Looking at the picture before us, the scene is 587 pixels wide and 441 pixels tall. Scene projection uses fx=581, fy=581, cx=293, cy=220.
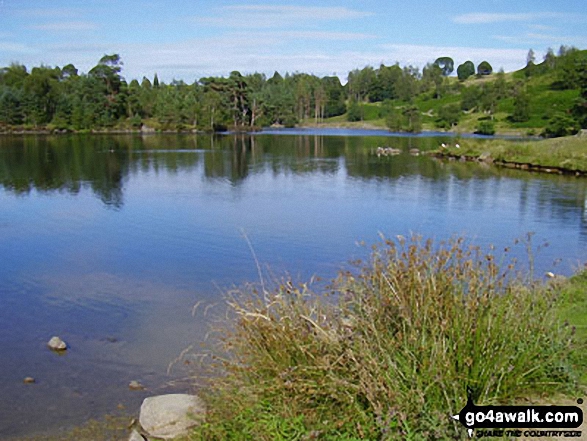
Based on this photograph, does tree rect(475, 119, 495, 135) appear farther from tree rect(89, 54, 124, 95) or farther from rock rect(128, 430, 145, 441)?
rock rect(128, 430, 145, 441)

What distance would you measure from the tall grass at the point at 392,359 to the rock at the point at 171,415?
551mm

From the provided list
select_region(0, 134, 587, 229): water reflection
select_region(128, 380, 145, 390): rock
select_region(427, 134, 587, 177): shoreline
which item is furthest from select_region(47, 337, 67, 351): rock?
select_region(427, 134, 587, 177): shoreline

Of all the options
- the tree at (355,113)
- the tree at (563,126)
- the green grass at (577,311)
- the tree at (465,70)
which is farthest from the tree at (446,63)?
the green grass at (577,311)

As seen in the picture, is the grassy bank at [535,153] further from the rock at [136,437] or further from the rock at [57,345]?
the rock at [136,437]

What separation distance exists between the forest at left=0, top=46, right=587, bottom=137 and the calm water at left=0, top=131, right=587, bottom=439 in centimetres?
4474

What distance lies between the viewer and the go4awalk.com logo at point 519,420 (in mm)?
4301

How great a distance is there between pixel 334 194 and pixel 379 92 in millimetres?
126147

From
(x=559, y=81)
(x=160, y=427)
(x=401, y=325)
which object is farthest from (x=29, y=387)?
(x=559, y=81)

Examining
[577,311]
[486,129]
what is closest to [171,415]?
[577,311]

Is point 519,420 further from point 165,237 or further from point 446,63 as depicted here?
point 446,63

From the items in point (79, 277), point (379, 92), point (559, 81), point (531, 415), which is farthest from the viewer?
point (379, 92)

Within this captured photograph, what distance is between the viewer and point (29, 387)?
26.3ft

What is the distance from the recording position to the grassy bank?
114 ft

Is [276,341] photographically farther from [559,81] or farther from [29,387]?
[559,81]
